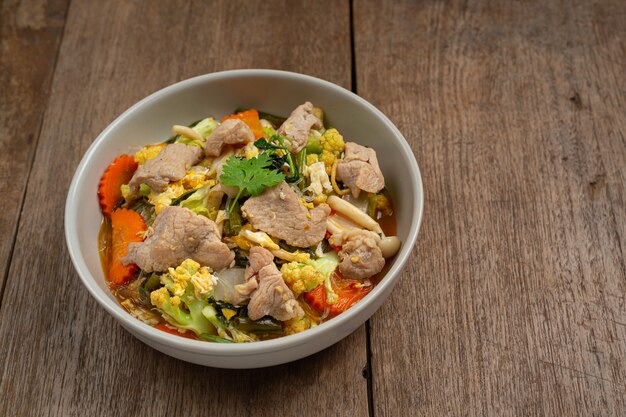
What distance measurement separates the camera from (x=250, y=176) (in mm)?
2521

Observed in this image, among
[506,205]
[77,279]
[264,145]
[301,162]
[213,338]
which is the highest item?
[264,145]

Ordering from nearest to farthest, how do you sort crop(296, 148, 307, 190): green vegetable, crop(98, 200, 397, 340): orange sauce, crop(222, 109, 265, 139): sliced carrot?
crop(98, 200, 397, 340): orange sauce < crop(296, 148, 307, 190): green vegetable < crop(222, 109, 265, 139): sliced carrot

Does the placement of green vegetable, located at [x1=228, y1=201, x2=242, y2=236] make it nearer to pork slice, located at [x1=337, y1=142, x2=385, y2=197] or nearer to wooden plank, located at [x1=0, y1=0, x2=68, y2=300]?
pork slice, located at [x1=337, y1=142, x2=385, y2=197]

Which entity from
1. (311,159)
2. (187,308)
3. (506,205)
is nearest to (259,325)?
(187,308)

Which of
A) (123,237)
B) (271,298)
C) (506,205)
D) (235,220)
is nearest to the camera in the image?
(271,298)

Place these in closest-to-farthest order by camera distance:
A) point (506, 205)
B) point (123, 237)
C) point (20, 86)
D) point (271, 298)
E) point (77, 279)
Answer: point (271, 298), point (123, 237), point (77, 279), point (506, 205), point (20, 86)

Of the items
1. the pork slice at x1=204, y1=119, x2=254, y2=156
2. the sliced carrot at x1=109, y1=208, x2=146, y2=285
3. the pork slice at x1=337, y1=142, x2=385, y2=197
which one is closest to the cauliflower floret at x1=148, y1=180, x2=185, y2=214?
the sliced carrot at x1=109, y1=208, x2=146, y2=285

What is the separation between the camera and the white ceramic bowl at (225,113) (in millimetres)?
2281

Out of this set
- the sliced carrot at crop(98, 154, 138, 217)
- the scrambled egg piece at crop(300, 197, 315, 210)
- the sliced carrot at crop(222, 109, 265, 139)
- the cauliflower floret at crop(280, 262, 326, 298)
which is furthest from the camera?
the sliced carrot at crop(222, 109, 265, 139)

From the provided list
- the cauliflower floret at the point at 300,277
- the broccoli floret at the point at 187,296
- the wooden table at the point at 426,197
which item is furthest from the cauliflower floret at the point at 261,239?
the wooden table at the point at 426,197

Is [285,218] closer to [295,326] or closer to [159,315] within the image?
[295,326]

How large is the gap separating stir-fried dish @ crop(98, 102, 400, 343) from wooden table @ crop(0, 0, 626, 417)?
32cm

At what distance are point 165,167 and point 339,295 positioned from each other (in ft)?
2.90

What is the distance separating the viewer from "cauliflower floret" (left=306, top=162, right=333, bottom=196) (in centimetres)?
267
